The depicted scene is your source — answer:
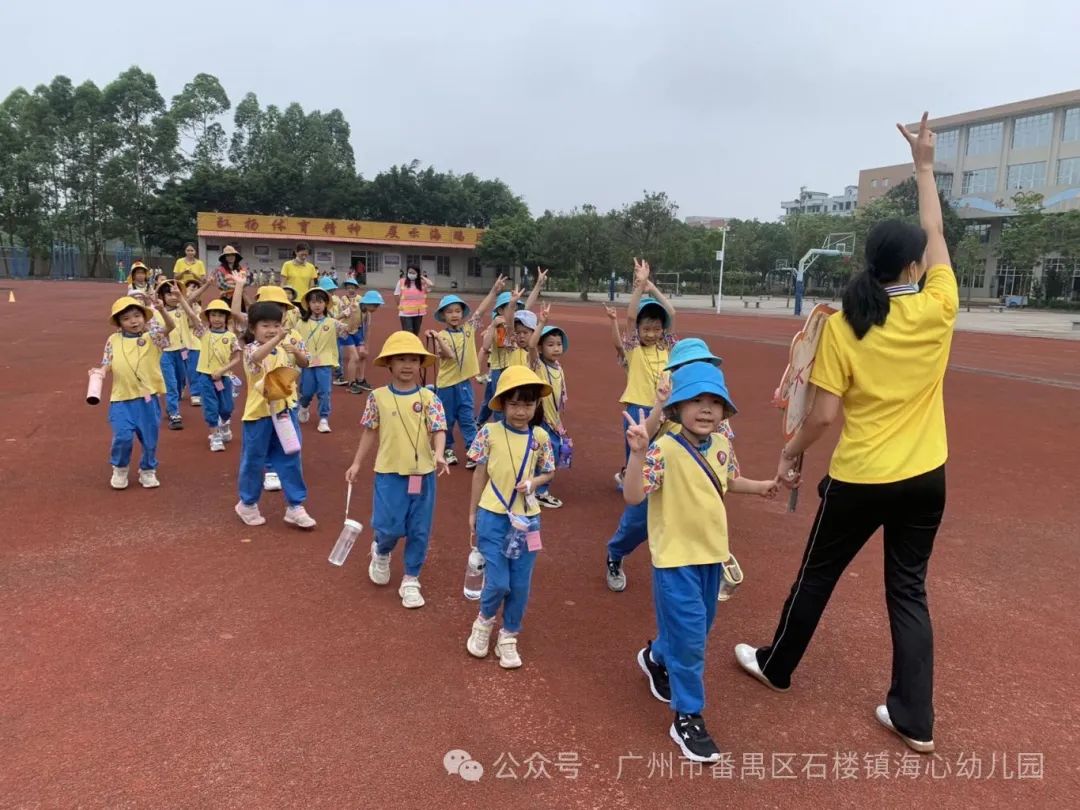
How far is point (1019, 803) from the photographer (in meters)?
2.69

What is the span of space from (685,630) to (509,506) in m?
1.06

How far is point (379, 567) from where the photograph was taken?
434 centimetres

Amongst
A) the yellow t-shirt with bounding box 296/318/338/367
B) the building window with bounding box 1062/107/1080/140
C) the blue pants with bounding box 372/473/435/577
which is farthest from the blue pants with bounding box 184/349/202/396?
the building window with bounding box 1062/107/1080/140

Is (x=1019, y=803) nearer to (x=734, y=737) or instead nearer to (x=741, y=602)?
(x=734, y=737)

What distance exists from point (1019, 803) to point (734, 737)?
1070mm

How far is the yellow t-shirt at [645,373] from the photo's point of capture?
5.40m

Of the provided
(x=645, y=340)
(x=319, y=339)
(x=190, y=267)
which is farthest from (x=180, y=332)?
(x=645, y=340)

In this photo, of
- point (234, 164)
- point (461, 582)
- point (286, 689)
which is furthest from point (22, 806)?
point (234, 164)

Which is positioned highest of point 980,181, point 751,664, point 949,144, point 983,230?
point 949,144

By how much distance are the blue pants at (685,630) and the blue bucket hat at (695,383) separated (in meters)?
0.72

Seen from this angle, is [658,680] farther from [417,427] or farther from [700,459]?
[417,427]

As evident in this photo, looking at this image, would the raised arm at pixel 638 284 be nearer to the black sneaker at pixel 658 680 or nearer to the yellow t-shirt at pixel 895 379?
the yellow t-shirt at pixel 895 379

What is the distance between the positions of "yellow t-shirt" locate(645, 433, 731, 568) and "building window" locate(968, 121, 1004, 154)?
7057 centimetres

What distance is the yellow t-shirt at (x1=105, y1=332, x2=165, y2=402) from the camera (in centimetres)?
587
